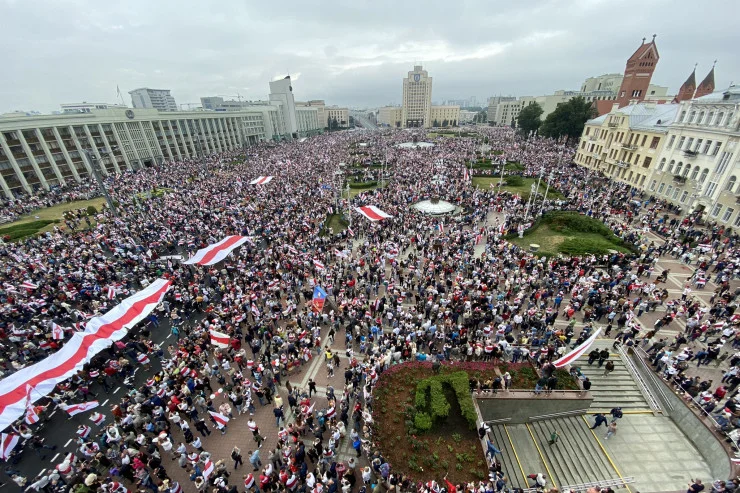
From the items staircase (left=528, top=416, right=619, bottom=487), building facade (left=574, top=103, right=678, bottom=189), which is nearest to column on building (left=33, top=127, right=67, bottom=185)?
staircase (left=528, top=416, right=619, bottom=487)

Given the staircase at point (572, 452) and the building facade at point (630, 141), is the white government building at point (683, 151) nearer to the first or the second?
the building facade at point (630, 141)

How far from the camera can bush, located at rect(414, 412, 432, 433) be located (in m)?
12.9

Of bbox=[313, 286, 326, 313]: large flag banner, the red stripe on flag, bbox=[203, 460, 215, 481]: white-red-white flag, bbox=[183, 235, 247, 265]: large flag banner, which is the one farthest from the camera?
bbox=[183, 235, 247, 265]: large flag banner

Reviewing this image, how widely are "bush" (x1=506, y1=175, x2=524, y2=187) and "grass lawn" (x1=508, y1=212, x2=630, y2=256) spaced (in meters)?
19.0

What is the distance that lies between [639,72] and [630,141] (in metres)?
32.6

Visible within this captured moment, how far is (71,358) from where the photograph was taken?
14.5 metres

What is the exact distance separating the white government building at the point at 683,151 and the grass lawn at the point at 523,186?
39.3ft

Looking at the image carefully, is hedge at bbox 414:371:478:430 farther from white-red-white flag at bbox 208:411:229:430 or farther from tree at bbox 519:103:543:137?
tree at bbox 519:103:543:137

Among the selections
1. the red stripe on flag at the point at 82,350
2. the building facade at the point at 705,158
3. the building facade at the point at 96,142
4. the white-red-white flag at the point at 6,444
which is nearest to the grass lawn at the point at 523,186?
the building facade at the point at 705,158

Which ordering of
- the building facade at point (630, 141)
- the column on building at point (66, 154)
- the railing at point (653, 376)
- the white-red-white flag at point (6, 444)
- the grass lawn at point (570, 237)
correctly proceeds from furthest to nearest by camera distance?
the column on building at point (66, 154) → the building facade at point (630, 141) → the grass lawn at point (570, 237) → the railing at point (653, 376) → the white-red-white flag at point (6, 444)

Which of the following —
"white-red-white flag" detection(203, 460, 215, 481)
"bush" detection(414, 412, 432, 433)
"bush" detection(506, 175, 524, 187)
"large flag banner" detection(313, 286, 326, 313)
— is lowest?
"bush" detection(506, 175, 524, 187)

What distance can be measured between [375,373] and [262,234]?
21.6 meters

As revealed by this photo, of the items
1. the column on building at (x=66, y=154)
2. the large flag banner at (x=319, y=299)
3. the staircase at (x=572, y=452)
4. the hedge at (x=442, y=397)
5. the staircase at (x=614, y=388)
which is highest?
the column on building at (x=66, y=154)

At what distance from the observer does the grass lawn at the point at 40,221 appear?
116 feet
